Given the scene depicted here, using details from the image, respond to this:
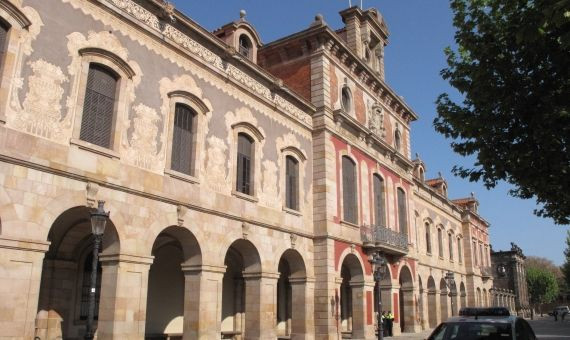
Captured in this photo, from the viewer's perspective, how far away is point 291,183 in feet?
67.8

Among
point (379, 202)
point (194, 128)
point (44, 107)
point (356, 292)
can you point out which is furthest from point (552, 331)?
point (44, 107)

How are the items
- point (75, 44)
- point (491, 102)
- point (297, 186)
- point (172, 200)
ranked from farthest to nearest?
point (297, 186), point (172, 200), point (75, 44), point (491, 102)

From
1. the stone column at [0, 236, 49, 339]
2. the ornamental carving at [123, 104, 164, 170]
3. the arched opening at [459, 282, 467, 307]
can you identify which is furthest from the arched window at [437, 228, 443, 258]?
the stone column at [0, 236, 49, 339]

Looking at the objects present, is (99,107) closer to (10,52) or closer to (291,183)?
(10,52)

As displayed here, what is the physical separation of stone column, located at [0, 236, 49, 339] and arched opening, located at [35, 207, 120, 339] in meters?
3.09

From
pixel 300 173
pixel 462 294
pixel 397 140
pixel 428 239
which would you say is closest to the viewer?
pixel 300 173

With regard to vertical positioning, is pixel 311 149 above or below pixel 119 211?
above

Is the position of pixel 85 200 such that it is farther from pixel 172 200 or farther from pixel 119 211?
pixel 172 200

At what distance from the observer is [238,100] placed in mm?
18000

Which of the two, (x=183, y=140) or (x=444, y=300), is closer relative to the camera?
(x=183, y=140)

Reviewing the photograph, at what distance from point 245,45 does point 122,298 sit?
11293 mm

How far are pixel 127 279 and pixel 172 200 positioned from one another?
258 centimetres

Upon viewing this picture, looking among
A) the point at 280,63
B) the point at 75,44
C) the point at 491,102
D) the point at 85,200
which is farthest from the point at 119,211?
the point at 280,63

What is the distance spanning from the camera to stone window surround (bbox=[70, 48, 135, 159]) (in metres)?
12.3
